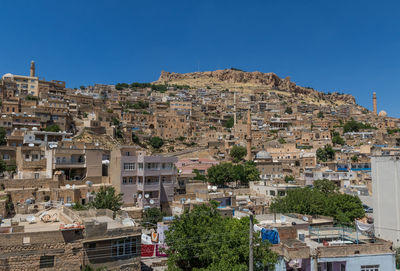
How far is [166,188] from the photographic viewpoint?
97.3ft

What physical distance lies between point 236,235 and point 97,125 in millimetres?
47350

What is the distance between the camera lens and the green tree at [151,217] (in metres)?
23.7

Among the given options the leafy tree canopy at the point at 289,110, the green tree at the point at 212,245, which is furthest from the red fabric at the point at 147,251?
the leafy tree canopy at the point at 289,110

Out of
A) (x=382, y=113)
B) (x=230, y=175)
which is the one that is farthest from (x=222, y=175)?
(x=382, y=113)

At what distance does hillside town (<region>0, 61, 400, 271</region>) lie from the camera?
13.3m

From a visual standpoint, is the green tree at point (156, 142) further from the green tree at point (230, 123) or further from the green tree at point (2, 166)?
the green tree at point (2, 166)

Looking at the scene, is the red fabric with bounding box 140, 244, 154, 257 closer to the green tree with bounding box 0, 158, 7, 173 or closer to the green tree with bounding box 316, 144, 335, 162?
the green tree with bounding box 0, 158, 7, 173

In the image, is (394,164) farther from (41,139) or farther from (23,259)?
(41,139)

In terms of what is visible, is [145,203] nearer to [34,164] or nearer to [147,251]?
[147,251]

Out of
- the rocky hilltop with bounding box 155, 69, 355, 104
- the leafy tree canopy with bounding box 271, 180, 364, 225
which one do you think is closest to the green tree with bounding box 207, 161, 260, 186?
the leafy tree canopy with bounding box 271, 180, 364, 225

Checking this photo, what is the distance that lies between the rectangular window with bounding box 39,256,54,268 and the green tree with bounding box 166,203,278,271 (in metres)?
4.63

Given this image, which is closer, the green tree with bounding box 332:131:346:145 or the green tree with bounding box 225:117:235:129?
the green tree with bounding box 332:131:346:145

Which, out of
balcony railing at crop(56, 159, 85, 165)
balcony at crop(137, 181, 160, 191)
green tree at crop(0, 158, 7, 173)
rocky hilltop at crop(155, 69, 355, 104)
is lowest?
balcony at crop(137, 181, 160, 191)

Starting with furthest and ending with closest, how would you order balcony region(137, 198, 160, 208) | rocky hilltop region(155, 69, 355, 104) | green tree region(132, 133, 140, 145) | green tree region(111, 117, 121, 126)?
rocky hilltop region(155, 69, 355, 104) < green tree region(111, 117, 121, 126) < green tree region(132, 133, 140, 145) < balcony region(137, 198, 160, 208)
